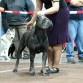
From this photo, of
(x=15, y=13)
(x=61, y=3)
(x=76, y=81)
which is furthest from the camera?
(x=15, y=13)

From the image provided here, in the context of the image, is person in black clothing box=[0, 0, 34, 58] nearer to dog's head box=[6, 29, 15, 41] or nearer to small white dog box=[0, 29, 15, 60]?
dog's head box=[6, 29, 15, 41]

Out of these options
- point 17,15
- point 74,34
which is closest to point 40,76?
point 74,34

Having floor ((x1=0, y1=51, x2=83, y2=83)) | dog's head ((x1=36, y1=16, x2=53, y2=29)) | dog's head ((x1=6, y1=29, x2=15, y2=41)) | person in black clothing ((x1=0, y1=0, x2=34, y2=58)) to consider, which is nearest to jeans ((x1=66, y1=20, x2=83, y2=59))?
floor ((x1=0, y1=51, x2=83, y2=83))

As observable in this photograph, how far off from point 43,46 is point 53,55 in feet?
1.92

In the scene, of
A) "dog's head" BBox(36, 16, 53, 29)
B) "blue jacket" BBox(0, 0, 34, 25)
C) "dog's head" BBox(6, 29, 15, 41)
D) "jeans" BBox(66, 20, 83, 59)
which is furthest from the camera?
"dog's head" BBox(6, 29, 15, 41)

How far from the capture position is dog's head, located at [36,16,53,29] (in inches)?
215

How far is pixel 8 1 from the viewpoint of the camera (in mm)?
8625

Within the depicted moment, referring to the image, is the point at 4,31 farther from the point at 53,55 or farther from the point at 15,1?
the point at 53,55

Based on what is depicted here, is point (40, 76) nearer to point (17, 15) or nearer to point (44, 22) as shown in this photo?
point (44, 22)

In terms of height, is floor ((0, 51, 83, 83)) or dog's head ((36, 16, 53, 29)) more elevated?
dog's head ((36, 16, 53, 29))

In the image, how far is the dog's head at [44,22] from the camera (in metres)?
5.46

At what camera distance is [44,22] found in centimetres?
548

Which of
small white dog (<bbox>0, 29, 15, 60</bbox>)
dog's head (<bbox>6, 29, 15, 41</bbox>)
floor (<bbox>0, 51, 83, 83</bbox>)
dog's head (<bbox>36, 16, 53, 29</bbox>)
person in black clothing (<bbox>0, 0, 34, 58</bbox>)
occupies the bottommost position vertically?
floor (<bbox>0, 51, 83, 83</bbox>)

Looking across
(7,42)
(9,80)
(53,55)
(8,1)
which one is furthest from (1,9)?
(9,80)
